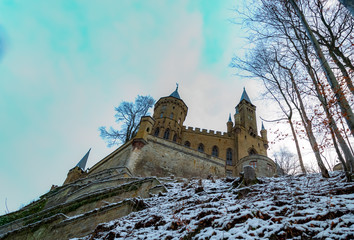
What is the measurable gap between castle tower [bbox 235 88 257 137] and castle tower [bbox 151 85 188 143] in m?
8.19

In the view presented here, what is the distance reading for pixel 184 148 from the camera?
19.8 m

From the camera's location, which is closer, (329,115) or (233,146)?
(329,115)

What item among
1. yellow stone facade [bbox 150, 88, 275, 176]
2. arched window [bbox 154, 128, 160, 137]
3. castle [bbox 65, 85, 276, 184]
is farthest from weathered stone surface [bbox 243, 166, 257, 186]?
arched window [bbox 154, 128, 160, 137]

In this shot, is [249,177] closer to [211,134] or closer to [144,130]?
[144,130]

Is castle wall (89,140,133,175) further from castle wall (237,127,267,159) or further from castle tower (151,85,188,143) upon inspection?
castle wall (237,127,267,159)

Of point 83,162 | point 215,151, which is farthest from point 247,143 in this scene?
point 83,162

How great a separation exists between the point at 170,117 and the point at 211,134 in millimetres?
6002

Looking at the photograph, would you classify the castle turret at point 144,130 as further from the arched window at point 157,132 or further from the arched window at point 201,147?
the arched window at point 201,147

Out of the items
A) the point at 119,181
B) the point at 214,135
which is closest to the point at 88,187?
the point at 119,181

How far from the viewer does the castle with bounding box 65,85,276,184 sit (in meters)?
17.3

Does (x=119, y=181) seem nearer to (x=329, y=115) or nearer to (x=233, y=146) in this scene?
(x=329, y=115)

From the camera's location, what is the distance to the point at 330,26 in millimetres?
8188

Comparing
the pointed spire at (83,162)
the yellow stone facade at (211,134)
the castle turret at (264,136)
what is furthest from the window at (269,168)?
the pointed spire at (83,162)

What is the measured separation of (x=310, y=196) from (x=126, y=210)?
500 cm
